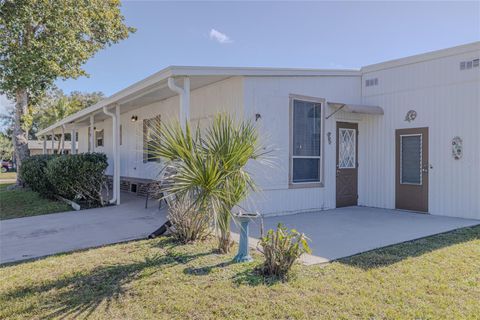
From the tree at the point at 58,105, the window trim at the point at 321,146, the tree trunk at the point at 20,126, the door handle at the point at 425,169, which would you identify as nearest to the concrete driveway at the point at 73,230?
the window trim at the point at 321,146

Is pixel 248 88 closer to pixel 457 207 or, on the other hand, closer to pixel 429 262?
pixel 429 262

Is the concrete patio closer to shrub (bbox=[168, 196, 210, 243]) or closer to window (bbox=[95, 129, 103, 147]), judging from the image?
shrub (bbox=[168, 196, 210, 243])

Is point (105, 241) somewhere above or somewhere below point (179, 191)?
below

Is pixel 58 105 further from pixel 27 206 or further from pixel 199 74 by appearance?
pixel 199 74

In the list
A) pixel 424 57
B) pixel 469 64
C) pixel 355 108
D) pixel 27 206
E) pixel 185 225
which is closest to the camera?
pixel 185 225

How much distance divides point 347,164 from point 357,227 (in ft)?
9.31

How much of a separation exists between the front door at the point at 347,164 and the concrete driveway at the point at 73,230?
4533mm

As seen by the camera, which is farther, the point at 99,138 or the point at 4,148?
the point at 4,148

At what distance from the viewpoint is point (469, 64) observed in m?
7.27

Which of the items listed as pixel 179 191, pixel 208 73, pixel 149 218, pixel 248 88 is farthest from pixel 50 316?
pixel 248 88

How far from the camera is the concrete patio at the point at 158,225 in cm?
505

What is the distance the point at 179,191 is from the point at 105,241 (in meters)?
2.34

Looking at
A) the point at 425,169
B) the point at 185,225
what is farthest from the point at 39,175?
the point at 425,169

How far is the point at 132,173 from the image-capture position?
→ 12.4 m
